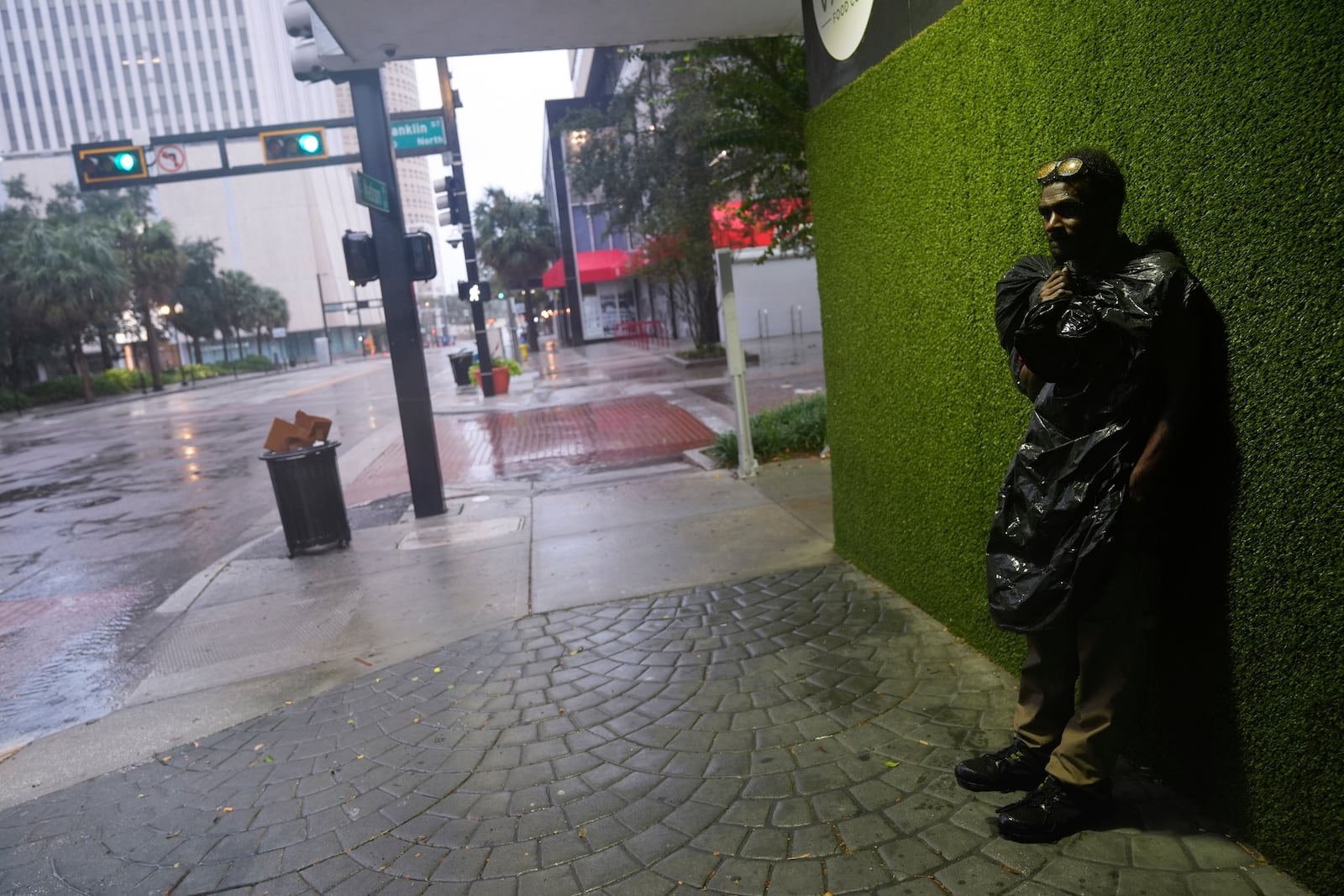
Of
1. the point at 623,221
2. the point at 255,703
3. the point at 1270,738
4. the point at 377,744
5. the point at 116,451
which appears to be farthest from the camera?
the point at 623,221

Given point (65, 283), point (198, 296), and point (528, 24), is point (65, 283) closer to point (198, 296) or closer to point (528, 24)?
point (198, 296)

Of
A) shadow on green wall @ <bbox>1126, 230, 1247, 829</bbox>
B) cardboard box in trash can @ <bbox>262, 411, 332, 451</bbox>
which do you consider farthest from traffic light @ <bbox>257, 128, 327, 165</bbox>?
shadow on green wall @ <bbox>1126, 230, 1247, 829</bbox>

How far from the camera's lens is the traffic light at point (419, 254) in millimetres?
7660

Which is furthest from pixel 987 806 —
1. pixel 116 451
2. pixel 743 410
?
pixel 116 451

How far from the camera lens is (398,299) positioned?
765 cm

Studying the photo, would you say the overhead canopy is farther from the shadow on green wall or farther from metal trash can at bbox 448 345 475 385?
metal trash can at bbox 448 345 475 385

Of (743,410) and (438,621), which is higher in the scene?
(743,410)

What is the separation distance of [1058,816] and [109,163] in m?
19.8

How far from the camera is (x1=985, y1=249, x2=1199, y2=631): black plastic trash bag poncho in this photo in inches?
86.4

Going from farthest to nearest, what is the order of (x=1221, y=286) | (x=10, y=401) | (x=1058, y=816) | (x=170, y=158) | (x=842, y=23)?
1. (x=10, y=401)
2. (x=170, y=158)
3. (x=842, y=23)
4. (x=1058, y=816)
5. (x=1221, y=286)

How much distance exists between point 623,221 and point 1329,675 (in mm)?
21958

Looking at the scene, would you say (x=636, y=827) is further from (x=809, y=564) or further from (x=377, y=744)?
(x=809, y=564)

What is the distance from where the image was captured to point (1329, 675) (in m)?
1.98

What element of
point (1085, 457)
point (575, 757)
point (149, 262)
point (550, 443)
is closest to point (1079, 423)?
point (1085, 457)
